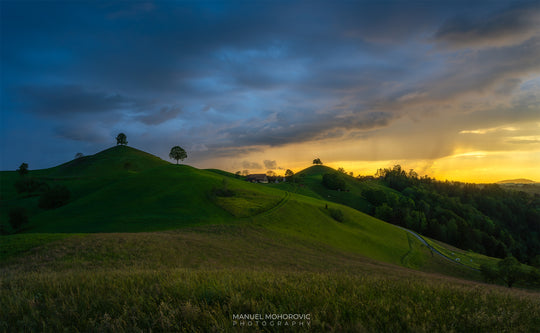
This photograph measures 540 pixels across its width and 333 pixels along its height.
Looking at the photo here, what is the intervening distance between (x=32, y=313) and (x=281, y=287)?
186 inches

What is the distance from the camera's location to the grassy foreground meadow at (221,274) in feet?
13.1

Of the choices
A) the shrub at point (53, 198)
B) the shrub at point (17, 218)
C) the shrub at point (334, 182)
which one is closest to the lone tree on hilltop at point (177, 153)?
the shrub at point (53, 198)

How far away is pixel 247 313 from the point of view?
13.8ft

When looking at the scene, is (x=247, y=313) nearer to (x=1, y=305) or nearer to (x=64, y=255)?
(x=1, y=305)

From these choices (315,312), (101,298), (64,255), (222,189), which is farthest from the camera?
(222,189)

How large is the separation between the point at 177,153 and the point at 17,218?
81.9m

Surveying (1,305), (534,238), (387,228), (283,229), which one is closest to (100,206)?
(283,229)

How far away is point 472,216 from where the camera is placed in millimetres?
128750

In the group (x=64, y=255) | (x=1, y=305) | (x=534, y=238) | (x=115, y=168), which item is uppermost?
(x=115, y=168)

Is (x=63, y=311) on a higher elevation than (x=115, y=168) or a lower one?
lower

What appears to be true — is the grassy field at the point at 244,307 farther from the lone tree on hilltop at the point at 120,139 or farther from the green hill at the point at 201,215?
the lone tree on hilltop at the point at 120,139

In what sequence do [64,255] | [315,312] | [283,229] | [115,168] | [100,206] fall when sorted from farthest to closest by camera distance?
[115,168] < [100,206] < [283,229] < [64,255] < [315,312]

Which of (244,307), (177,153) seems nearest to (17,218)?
(244,307)

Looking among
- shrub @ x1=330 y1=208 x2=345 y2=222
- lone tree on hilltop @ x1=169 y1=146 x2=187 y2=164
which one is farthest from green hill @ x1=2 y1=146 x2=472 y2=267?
lone tree on hilltop @ x1=169 y1=146 x2=187 y2=164
